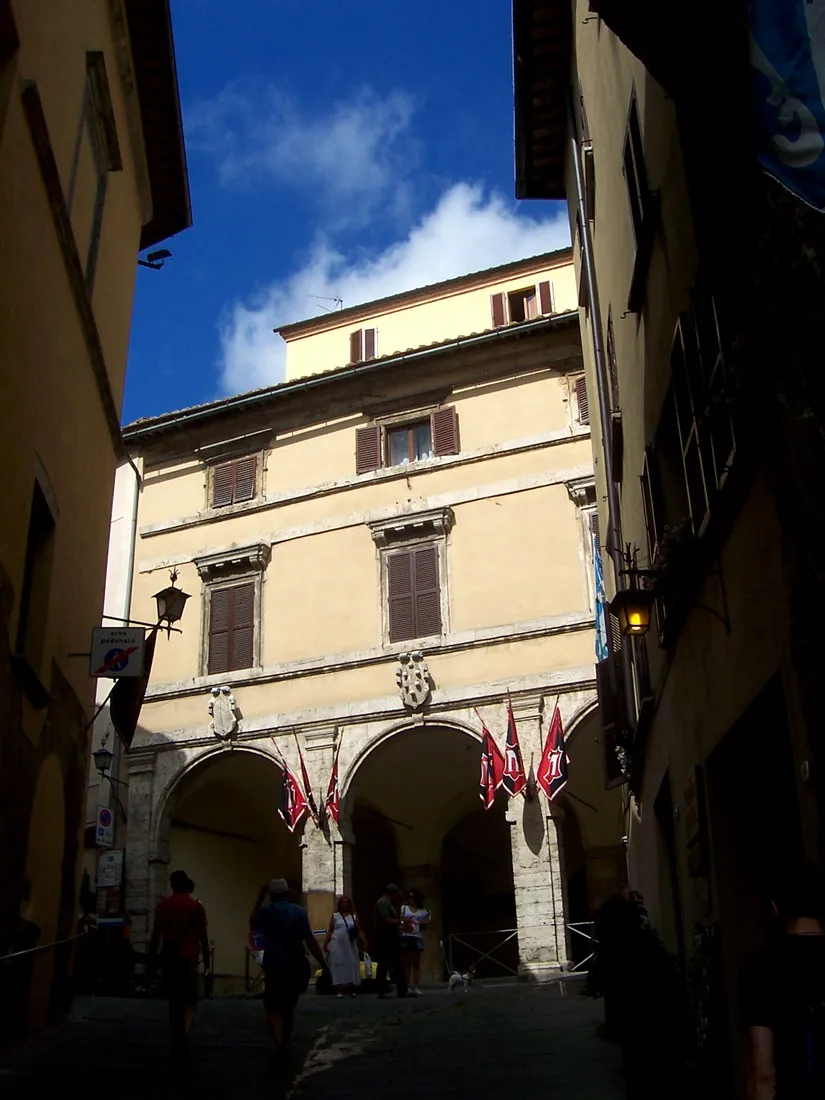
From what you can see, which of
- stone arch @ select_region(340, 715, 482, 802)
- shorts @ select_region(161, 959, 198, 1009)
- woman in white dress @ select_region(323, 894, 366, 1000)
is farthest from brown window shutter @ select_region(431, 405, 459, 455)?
shorts @ select_region(161, 959, 198, 1009)

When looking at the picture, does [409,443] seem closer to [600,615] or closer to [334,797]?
[334,797]

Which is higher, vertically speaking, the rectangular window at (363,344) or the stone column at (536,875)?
the rectangular window at (363,344)

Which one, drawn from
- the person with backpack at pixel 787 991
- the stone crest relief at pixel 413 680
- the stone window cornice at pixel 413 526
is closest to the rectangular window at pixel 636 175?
the person with backpack at pixel 787 991

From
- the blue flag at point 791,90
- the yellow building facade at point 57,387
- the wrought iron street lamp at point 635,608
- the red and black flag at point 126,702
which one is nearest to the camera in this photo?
the blue flag at point 791,90

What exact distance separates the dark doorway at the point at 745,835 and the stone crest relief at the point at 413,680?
12.7 m

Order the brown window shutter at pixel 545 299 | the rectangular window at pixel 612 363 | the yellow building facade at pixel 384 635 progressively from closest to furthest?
the rectangular window at pixel 612 363 → the yellow building facade at pixel 384 635 → the brown window shutter at pixel 545 299

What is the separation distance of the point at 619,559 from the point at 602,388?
190 cm

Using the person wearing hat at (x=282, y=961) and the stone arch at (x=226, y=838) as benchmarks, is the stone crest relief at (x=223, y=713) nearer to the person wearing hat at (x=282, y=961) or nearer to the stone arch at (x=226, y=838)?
the stone arch at (x=226, y=838)

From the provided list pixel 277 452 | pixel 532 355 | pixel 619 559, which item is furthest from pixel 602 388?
pixel 277 452

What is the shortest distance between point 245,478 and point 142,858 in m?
7.57

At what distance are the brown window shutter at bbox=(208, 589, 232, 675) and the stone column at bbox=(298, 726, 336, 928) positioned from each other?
2280 mm

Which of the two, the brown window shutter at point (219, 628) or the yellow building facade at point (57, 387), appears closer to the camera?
the yellow building facade at point (57, 387)

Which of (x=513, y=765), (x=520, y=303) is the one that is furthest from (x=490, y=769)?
(x=520, y=303)

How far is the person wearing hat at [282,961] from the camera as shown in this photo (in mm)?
8562
